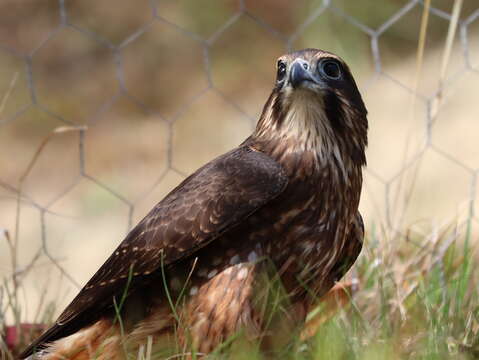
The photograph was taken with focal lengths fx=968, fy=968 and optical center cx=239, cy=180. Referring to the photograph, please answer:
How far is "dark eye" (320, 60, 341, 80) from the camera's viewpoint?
280cm

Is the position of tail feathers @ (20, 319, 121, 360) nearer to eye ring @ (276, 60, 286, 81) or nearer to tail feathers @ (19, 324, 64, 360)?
tail feathers @ (19, 324, 64, 360)

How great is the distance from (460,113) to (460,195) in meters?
0.76

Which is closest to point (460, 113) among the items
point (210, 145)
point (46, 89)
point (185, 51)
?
point (210, 145)

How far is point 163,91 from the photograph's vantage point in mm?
6434

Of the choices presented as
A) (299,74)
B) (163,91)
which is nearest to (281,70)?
(299,74)

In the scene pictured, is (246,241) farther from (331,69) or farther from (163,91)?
(163,91)

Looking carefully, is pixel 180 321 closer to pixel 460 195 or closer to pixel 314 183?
pixel 314 183

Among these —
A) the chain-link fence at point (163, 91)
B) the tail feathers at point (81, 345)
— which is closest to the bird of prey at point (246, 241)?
the tail feathers at point (81, 345)

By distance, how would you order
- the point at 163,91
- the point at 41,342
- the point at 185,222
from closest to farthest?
the point at 185,222 < the point at 41,342 < the point at 163,91

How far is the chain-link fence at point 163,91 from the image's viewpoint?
544cm

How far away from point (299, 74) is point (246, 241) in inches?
19.3

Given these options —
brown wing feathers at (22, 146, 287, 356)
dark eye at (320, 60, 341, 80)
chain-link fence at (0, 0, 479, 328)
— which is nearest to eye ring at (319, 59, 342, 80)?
dark eye at (320, 60, 341, 80)

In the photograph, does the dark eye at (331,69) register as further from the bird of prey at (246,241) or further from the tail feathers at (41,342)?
the tail feathers at (41,342)

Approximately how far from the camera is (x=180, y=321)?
8.74 feet
